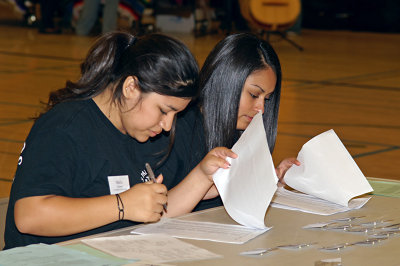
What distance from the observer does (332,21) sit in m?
12.9

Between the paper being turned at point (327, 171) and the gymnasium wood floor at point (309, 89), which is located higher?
the paper being turned at point (327, 171)

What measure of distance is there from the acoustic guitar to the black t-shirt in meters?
7.28

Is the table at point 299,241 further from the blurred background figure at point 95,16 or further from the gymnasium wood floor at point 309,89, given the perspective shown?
the blurred background figure at point 95,16

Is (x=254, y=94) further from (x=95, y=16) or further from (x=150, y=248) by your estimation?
(x=95, y=16)

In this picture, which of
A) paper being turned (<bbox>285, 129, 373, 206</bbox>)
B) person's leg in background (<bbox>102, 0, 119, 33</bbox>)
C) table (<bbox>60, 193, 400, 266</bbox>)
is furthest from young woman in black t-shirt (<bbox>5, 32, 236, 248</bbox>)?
person's leg in background (<bbox>102, 0, 119, 33</bbox>)

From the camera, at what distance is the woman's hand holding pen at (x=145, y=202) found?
1.63 metres

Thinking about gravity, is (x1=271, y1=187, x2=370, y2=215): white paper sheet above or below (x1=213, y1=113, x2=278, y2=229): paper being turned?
below

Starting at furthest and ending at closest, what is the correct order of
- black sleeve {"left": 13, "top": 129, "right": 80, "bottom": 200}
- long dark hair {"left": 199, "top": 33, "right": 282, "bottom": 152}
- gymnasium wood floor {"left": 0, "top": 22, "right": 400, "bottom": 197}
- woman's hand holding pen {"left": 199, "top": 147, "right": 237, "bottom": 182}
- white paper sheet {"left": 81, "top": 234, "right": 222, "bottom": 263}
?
gymnasium wood floor {"left": 0, "top": 22, "right": 400, "bottom": 197} < long dark hair {"left": 199, "top": 33, "right": 282, "bottom": 152} < woman's hand holding pen {"left": 199, "top": 147, "right": 237, "bottom": 182} < black sleeve {"left": 13, "top": 129, "right": 80, "bottom": 200} < white paper sheet {"left": 81, "top": 234, "right": 222, "bottom": 263}

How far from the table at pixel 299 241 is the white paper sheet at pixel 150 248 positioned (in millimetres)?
29

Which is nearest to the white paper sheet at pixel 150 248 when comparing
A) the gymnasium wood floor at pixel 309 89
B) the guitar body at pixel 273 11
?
the gymnasium wood floor at pixel 309 89

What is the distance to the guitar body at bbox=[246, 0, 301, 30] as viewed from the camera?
9102 millimetres

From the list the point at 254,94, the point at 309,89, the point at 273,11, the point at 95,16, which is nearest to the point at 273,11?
the point at 273,11

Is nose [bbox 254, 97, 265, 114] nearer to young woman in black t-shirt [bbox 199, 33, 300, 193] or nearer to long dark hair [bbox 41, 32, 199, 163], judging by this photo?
young woman in black t-shirt [bbox 199, 33, 300, 193]

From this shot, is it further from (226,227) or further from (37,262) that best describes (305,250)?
(37,262)
